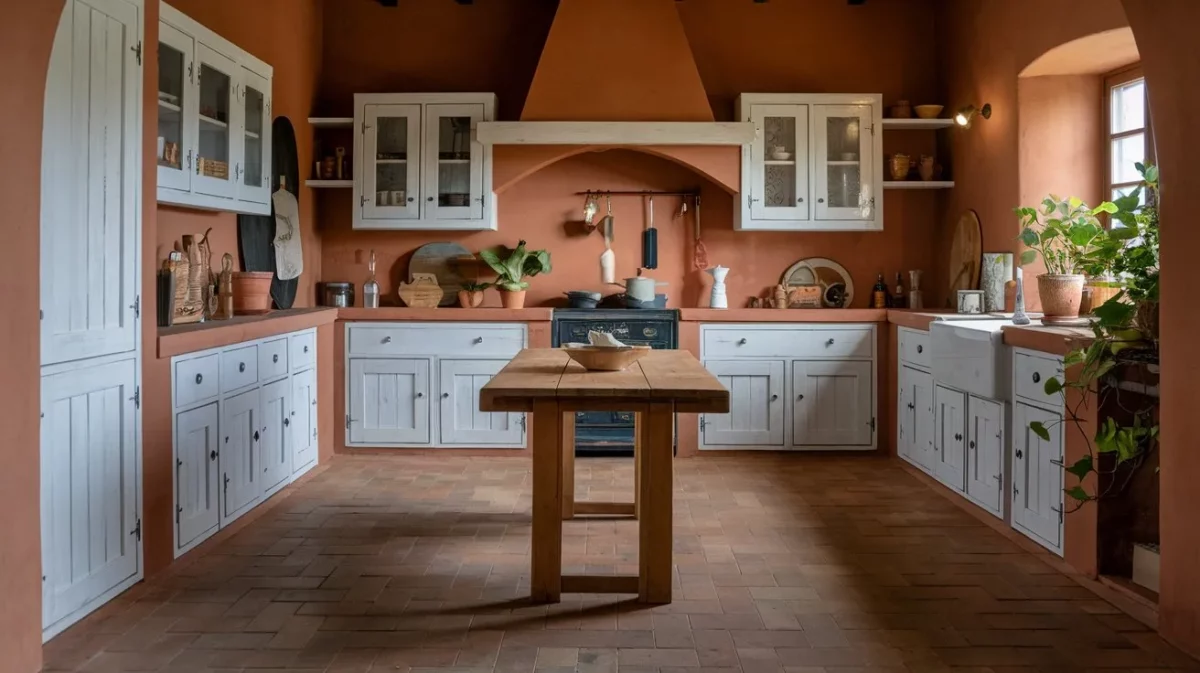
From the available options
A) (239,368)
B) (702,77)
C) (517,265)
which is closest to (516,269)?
(517,265)

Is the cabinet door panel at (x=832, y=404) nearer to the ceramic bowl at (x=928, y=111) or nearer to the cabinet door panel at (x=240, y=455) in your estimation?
the ceramic bowl at (x=928, y=111)

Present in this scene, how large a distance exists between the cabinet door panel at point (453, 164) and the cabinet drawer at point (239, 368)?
190 cm

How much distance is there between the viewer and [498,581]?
135 inches

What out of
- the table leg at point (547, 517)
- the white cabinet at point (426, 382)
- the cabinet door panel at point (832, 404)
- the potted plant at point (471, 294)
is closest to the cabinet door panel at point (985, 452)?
the cabinet door panel at point (832, 404)

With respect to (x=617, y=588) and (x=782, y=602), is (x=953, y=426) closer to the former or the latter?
(x=782, y=602)

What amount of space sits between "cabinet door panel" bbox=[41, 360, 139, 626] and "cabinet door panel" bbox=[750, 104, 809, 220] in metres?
4.01

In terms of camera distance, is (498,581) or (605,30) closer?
(498,581)

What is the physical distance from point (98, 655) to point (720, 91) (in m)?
5.10

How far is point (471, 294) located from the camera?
243 inches

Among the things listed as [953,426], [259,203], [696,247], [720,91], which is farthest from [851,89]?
[259,203]

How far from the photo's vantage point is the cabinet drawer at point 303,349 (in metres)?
5.08

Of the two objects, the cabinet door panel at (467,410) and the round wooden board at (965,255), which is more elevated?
the round wooden board at (965,255)

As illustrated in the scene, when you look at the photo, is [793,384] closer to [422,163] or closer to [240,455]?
[422,163]
